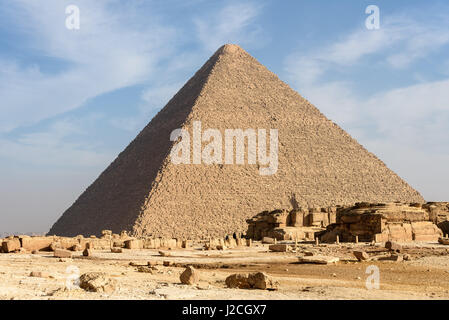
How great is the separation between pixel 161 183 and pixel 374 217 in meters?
69.7

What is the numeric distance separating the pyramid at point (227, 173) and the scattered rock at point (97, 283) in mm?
67166

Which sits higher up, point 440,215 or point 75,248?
point 440,215

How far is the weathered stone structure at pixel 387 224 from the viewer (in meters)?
20.1

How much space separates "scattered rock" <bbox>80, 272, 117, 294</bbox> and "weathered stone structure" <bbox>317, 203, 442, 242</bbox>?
44.9 feet

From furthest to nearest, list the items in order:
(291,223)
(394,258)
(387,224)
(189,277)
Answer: (291,223) → (387,224) → (394,258) → (189,277)

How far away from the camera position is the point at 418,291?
8688 millimetres

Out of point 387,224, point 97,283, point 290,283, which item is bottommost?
point 290,283

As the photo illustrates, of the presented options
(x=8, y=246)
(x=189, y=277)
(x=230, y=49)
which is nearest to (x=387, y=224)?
(x=8, y=246)

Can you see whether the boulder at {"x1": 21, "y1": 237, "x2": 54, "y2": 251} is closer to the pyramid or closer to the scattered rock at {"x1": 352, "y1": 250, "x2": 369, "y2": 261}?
the scattered rock at {"x1": 352, "y1": 250, "x2": 369, "y2": 261}

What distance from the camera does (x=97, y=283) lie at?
7391 mm

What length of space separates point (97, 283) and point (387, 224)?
1458 centimetres

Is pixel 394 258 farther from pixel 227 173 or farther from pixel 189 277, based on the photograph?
pixel 227 173

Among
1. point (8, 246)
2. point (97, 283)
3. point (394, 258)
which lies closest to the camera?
point (97, 283)
